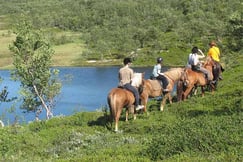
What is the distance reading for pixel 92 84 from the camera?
99.4 m

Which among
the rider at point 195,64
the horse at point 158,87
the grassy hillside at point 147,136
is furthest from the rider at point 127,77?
the rider at point 195,64

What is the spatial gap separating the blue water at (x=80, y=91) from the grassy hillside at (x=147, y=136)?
113 ft

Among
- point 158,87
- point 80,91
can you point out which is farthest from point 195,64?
point 80,91

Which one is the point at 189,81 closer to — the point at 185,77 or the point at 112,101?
the point at 185,77

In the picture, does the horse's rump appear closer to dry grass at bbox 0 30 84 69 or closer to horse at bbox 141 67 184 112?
horse at bbox 141 67 184 112

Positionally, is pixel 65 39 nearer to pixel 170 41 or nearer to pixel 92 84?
pixel 170 41

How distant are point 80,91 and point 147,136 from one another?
73395 millimetres

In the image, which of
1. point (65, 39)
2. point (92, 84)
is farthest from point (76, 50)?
point (92, 84)

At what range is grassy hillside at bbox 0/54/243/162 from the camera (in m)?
10.6

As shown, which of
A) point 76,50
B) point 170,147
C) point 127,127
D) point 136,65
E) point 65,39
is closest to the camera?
point 170,147

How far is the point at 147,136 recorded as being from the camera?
1714 centimetres

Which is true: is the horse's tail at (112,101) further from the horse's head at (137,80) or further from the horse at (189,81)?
the horse at (189,81)

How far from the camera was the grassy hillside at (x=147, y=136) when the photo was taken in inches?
416

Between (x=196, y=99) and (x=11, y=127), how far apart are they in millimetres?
9217
